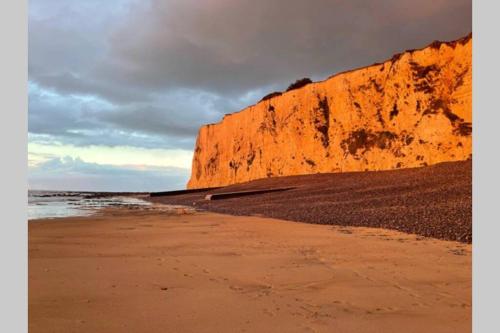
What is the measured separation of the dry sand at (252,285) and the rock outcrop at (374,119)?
19855 mm

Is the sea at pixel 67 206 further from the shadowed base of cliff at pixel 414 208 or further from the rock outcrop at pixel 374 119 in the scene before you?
the rock outcrop at pixel 374 119

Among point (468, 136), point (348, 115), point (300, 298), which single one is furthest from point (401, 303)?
point (348, 115)

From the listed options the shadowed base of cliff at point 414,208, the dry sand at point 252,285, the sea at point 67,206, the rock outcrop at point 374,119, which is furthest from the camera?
the rock outcrop at point 374,119

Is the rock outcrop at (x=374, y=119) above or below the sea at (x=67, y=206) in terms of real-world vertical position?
above

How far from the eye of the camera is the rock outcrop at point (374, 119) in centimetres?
2489

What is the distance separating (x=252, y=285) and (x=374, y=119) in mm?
28268

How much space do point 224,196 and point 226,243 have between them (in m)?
20.1

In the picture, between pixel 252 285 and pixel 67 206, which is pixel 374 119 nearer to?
pixel 67 206

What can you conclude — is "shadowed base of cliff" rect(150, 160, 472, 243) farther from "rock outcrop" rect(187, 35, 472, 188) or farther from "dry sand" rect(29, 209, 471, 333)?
"rock outcrop" rect(187, 35, 472, 188)

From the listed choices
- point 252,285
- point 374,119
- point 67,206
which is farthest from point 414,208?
point 67,206

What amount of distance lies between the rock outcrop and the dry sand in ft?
65.1

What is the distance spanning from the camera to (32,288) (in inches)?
167

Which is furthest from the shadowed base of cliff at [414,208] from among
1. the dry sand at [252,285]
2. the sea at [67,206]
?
the sea at [67,206]

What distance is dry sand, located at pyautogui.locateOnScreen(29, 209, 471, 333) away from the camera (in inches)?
129
